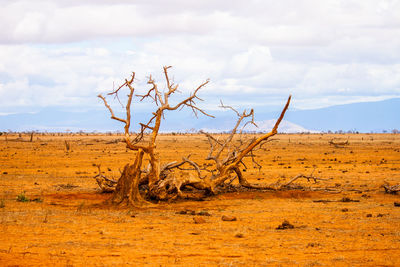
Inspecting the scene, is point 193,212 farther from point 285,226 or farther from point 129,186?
point 285,226

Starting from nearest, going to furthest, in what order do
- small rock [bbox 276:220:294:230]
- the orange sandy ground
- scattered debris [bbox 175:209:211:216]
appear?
the orange sandy ground → small rock [bbox 276:220:294:230] → scattered debris [bbox 175:209:211:216]

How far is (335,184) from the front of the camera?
21359 mm

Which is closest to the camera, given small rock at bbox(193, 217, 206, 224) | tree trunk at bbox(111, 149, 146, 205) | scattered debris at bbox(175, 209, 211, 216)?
small rock at bbox(193, 217, 206, 224)

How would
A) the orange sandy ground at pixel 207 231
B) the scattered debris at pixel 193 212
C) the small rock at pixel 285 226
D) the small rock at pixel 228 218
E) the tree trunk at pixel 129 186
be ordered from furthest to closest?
1. the tree trunk at pixel 129 186
2. the scattered debris at pixel 193 212
3. the small rock at pixel 228 218
4. the small rock at pixel 285 226
5. the orange sandy ground at pixel 207 231

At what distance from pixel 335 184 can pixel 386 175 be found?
5.29 meters

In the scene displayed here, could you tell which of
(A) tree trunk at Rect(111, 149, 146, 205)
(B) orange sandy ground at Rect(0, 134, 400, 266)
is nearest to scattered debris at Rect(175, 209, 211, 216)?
(B) orange sandy ground at Rect(0, 134, 400, 266)

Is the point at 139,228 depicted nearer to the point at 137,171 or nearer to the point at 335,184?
the point at 137,171

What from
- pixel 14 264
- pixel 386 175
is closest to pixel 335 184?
pixel 386 175

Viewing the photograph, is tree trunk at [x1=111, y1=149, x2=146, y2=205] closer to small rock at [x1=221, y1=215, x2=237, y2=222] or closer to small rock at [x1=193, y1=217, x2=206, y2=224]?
small rock at [x1=193, y1=217, x2=206, y2=224]

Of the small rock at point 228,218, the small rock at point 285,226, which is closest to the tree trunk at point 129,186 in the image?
the small rock at point 228,218

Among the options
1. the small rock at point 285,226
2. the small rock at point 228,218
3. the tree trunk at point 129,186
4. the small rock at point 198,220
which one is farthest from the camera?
the tree trunk at point 129,186

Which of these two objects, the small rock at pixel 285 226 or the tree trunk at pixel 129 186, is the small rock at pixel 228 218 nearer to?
the small rock at pixel 285 226

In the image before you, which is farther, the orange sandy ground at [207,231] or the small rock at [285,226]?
the small rock at [285,226]

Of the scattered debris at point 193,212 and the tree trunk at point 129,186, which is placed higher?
the tree trunk at point 129,186
